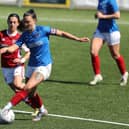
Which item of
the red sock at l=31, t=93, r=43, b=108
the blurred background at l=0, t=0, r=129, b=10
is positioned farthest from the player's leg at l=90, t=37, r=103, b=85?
the blurred background at l=0, t=0, r=129, b=10

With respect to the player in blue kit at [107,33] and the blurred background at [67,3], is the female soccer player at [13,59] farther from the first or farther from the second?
the blurred background at [67,3]

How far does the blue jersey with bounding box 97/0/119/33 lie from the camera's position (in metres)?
13.7

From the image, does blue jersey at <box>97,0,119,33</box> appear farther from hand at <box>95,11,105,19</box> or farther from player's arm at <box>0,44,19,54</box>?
player's arm at <box>0,44,19,54</box>

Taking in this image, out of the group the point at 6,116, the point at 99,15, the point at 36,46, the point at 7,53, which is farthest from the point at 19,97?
the point at 99,15

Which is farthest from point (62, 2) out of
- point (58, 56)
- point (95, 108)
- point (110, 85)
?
point (95, 108)

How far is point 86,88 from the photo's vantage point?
1348cm

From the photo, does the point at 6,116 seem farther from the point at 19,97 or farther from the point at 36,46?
the point at 36,46

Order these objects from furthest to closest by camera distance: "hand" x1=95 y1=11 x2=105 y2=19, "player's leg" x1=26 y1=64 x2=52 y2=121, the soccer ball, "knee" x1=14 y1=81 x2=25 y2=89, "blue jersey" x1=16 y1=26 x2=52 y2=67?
"hand" x1=95 y1=11 x2=105 y2=19, "knee" x1=14 y1=81 x2=25 y2=89, "blue jersey" x1=16 y1=26 x2=52 y2=67, "player's leg" x1=26 y1=64 x2=52 y2=121, the soccer ball

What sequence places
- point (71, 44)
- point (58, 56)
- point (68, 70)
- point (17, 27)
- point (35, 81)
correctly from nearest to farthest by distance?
point (35, 81) → point (17, 27) → point (68, 70) → point (58, 56) → point (71, 44)

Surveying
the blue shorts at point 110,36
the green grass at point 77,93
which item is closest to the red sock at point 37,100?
the green grass at point 77,93

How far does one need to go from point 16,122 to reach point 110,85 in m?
3.93

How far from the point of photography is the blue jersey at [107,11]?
44.9 ft

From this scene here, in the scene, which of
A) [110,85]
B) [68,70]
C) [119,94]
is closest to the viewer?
[119,94]

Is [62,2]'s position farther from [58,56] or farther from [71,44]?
[58,56]
